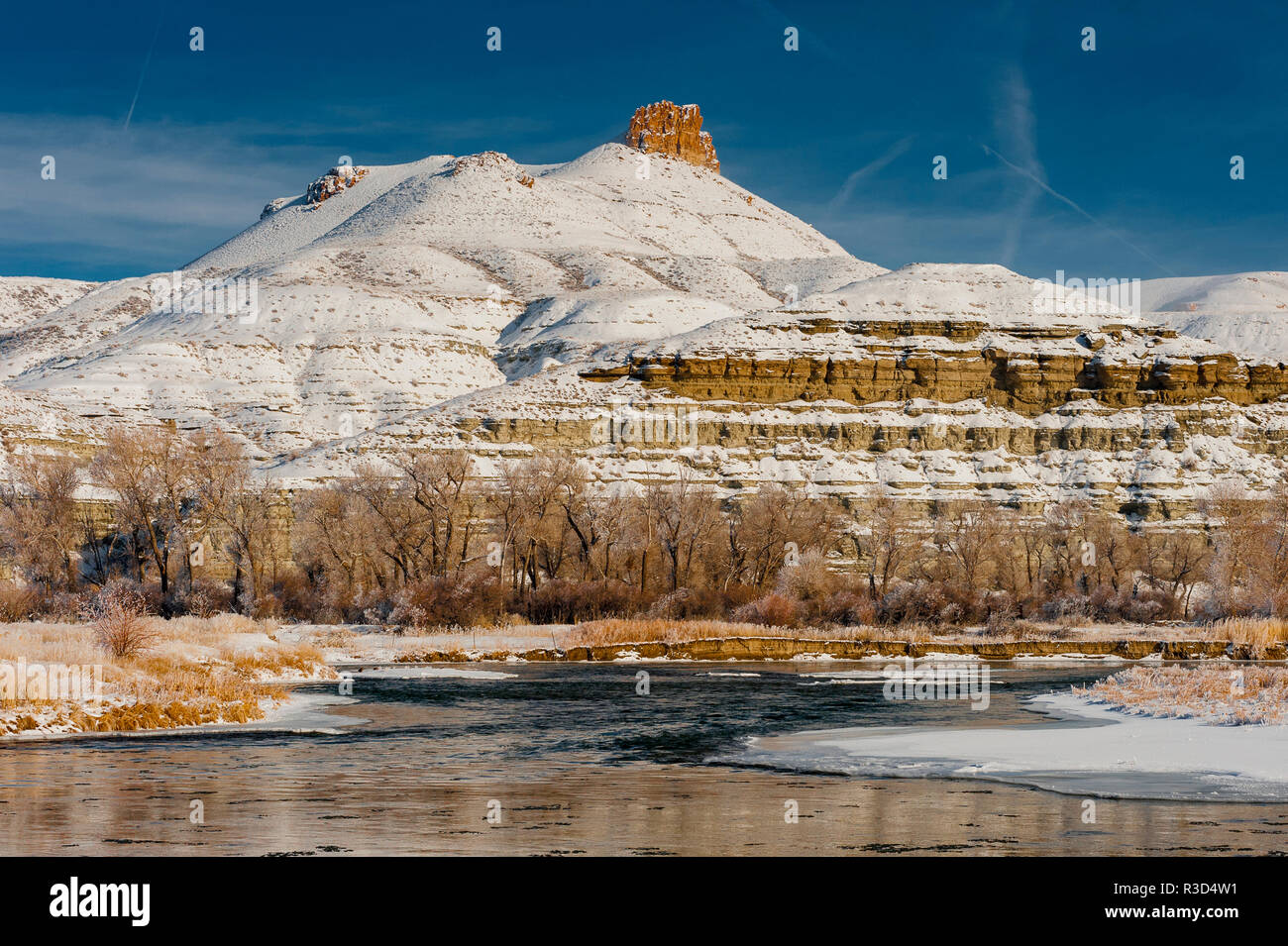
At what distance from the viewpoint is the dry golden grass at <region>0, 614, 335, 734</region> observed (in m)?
25.9

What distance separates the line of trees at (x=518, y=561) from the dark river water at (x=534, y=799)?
37.5 metres

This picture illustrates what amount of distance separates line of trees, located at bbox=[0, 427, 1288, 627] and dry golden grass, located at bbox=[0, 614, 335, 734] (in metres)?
20.6

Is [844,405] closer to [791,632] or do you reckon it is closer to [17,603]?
[791,632]

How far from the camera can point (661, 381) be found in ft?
477

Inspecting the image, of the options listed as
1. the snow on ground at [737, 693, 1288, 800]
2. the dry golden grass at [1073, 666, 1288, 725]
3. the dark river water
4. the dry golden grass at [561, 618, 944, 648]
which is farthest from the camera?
the dry golden grass at [561, 618, 944, 648]

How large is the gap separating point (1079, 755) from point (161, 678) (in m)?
21.2

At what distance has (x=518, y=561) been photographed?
256 ft

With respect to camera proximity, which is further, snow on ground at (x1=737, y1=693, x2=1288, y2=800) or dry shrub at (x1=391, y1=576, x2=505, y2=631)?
dry shrub at (x1=391, y1=576, x2=505, y2=631)

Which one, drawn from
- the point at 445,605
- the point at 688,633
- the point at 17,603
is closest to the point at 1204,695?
the point at 688,633

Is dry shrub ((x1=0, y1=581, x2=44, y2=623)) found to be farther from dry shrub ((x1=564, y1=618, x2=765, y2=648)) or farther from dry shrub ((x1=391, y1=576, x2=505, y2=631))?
dry shrub ((x1=564, y1=618, x2=765, y2=648))

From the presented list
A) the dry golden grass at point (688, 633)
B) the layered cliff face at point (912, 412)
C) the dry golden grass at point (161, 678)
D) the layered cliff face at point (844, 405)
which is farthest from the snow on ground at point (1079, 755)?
the layered cliff face at point (844, 405)

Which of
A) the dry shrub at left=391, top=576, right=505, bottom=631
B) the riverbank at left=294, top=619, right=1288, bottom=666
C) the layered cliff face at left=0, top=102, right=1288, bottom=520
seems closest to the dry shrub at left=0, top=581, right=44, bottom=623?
the riverbank at left=294, top=619, right=1288, bottom=666

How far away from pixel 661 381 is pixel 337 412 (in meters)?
44.7
